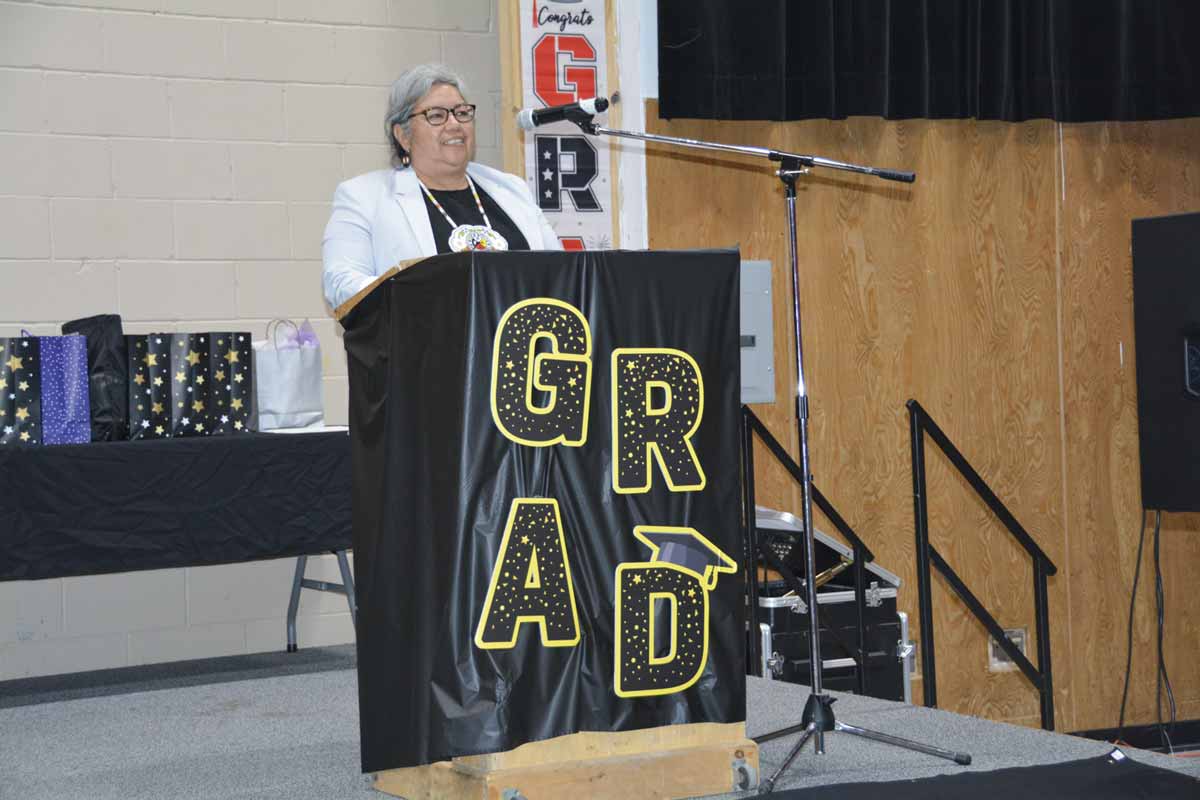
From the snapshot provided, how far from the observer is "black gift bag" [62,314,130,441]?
3.45m

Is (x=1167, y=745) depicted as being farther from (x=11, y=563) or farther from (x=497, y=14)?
(x=11, y=563)

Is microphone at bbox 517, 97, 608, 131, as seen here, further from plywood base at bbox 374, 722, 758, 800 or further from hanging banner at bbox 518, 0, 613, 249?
hanging banner at bbox 518, 0, 613, 249

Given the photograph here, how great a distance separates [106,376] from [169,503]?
0.38 meters

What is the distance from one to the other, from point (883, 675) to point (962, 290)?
1.65m

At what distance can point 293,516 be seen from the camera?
136 inches

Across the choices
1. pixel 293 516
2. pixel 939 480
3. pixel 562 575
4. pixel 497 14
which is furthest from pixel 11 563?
pixel 939 480

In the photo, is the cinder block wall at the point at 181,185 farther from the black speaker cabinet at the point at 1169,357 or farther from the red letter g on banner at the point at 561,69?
the black speaker cabinet at the point at 1169,357

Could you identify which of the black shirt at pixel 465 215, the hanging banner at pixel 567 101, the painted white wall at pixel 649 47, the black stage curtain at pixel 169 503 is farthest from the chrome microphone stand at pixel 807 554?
the painted white wall at pixel 649 47

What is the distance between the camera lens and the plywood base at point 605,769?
2.14 meters

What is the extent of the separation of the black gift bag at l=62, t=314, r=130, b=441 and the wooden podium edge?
1.27 m

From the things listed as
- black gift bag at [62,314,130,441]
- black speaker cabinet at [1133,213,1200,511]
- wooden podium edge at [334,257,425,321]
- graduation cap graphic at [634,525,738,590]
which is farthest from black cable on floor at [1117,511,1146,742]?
wooden podium edge at [334,257,425,321]

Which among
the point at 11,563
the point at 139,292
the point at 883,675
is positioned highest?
the point at 139,292

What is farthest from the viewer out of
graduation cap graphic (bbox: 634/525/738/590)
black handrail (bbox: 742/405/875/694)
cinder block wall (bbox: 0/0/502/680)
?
cinder block wall (bbox: 0/0/502/680)

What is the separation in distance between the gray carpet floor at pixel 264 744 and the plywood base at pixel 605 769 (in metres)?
0.07
